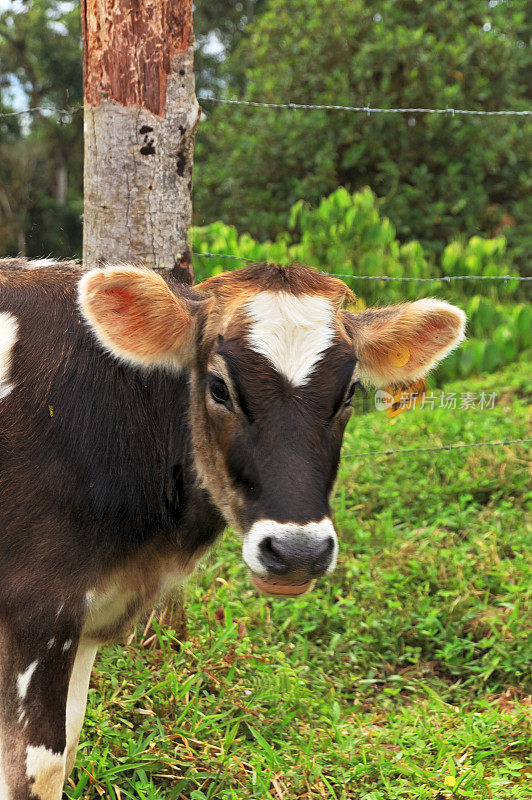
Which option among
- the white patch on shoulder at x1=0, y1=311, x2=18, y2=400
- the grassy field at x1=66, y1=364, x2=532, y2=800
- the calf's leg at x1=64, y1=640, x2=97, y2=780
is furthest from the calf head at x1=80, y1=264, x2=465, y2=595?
the grassy field at x1=66, y1=364, x2=532, y2=800

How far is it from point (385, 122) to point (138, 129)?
813 cm

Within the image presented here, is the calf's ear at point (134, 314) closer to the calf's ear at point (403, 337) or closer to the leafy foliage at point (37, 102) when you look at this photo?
the calf's ear at point (403, 337)

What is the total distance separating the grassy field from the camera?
294 centimetres

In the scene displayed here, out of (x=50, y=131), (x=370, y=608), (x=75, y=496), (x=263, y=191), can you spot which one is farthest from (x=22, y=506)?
(x=50, y=131)

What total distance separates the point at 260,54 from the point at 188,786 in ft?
34.4

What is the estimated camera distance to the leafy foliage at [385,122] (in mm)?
10562

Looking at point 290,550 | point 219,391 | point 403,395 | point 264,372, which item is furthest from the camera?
point 403,395

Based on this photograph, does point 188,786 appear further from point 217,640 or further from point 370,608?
point 370,608

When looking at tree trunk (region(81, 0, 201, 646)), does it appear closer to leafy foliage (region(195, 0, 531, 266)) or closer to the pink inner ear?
the pink inner ear

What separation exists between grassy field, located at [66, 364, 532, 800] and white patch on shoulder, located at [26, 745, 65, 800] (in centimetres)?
32

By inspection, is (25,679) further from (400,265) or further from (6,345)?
(400,265)

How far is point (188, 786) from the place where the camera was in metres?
2.90

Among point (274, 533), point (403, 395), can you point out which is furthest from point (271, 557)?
point (403, 395)

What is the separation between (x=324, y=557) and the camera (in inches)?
87.2
